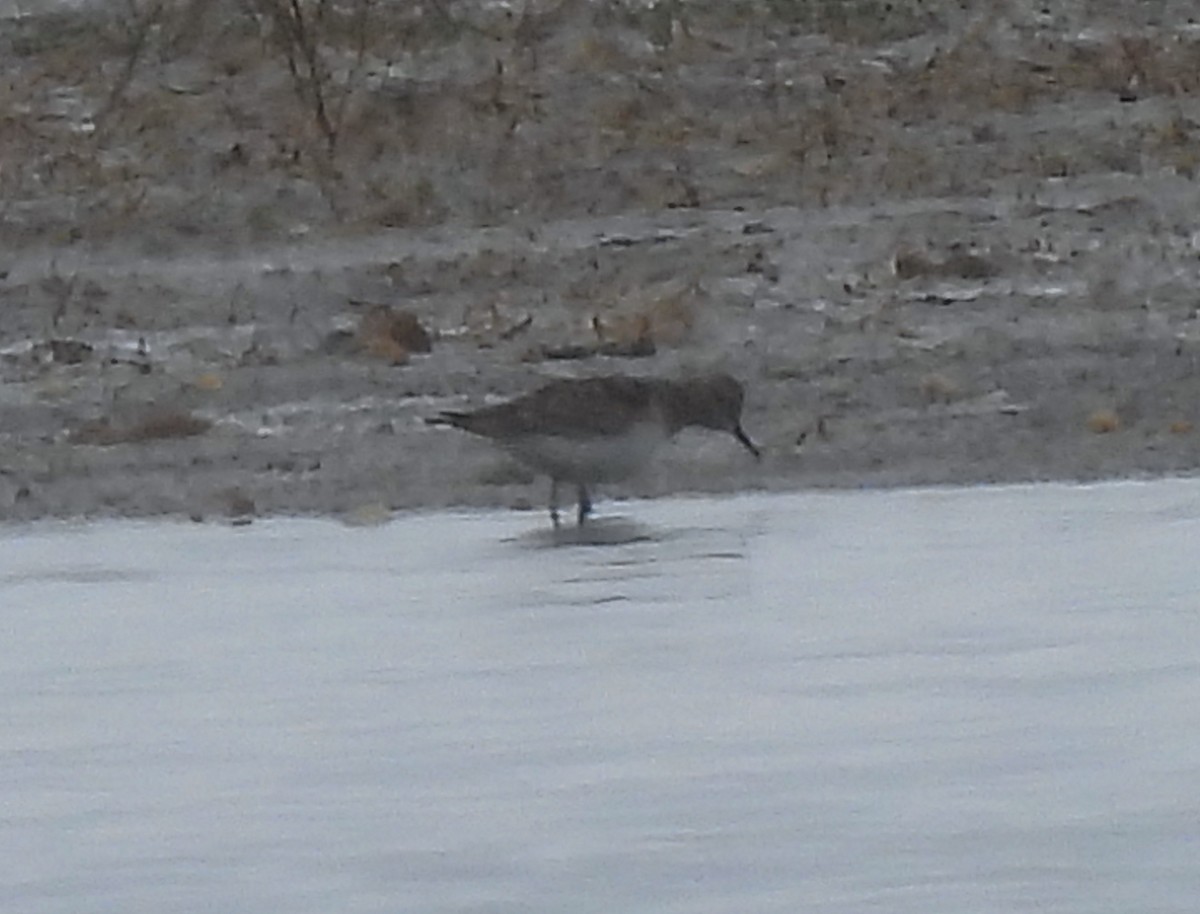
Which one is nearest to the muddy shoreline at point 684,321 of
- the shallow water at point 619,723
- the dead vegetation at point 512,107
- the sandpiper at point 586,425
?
the dead vegetation at point 512,107

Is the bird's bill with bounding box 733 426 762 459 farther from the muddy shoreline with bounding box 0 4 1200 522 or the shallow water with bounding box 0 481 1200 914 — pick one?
the shallow water with bounding box 0 481 1200 914

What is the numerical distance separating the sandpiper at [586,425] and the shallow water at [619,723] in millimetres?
959

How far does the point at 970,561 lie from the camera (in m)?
6.52

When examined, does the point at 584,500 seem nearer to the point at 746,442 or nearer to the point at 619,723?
the point at 746,442

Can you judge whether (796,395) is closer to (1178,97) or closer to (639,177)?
(639,177)

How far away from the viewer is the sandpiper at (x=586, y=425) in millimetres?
8250

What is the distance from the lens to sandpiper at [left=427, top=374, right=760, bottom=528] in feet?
27.1

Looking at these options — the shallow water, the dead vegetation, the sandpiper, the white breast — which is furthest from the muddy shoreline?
the shallow water

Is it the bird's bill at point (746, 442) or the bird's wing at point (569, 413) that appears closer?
the bird's wing at point (569, 413)

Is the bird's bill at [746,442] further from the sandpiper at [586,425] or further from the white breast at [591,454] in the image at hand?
the white breast at [591,454]

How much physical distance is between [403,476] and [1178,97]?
6.31 metres

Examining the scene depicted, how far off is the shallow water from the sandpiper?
959mm

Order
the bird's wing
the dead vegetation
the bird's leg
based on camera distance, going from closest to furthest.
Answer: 1. the bird's leg
2. the bird's wing
3. the dead vegetation

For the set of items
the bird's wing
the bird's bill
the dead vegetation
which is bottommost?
the bird's bill
